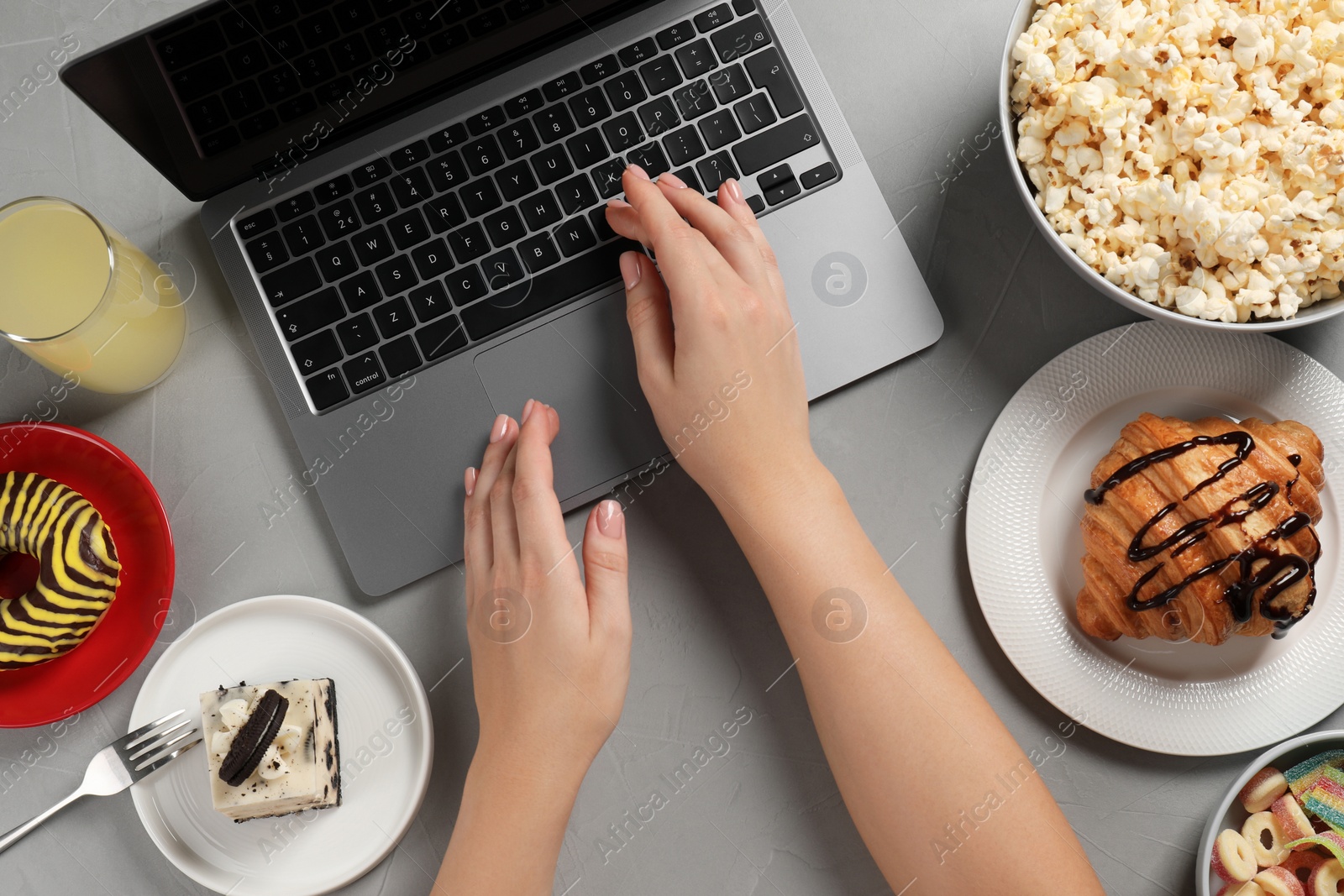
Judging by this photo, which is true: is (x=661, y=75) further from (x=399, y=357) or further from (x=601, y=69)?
(x=399, y=357)

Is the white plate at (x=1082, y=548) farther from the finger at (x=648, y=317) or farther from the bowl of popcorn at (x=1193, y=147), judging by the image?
the finger at (x=648, y=317)

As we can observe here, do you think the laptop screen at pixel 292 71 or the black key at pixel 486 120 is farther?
the black key at pixel 486 120

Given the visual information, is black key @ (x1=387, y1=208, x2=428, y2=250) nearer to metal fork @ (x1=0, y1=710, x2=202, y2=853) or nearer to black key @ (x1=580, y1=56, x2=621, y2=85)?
black key @ (x1=580, y1=56, x2=621, y2=85)

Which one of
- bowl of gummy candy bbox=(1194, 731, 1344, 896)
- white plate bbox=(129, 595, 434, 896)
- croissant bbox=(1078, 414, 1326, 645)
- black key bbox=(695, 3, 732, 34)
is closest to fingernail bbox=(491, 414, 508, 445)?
white plate bbox=(129, 595, 434, 896)

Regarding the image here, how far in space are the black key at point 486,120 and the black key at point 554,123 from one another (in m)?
0.03

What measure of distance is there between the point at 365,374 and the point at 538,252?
0.66 feet

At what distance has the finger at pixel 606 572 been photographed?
2.46 feet

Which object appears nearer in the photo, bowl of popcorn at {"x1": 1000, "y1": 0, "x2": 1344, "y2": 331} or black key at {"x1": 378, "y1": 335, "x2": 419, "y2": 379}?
bowl of popcorn at {"x1": 1000, "y1": 0, "x2": 1344, "y2": 331}

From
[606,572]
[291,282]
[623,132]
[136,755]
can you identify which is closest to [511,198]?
[623,132]

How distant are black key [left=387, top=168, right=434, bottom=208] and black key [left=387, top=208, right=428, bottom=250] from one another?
0.01m

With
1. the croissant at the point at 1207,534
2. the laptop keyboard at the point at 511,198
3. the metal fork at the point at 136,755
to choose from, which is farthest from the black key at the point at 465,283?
the croissant at the point at 1207,534

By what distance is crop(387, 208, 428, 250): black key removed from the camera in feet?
2.48

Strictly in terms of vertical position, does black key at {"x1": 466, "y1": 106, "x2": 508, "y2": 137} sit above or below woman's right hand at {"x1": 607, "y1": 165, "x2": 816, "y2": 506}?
above

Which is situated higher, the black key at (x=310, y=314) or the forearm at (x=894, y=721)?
the black key at (x=310, y=314)
